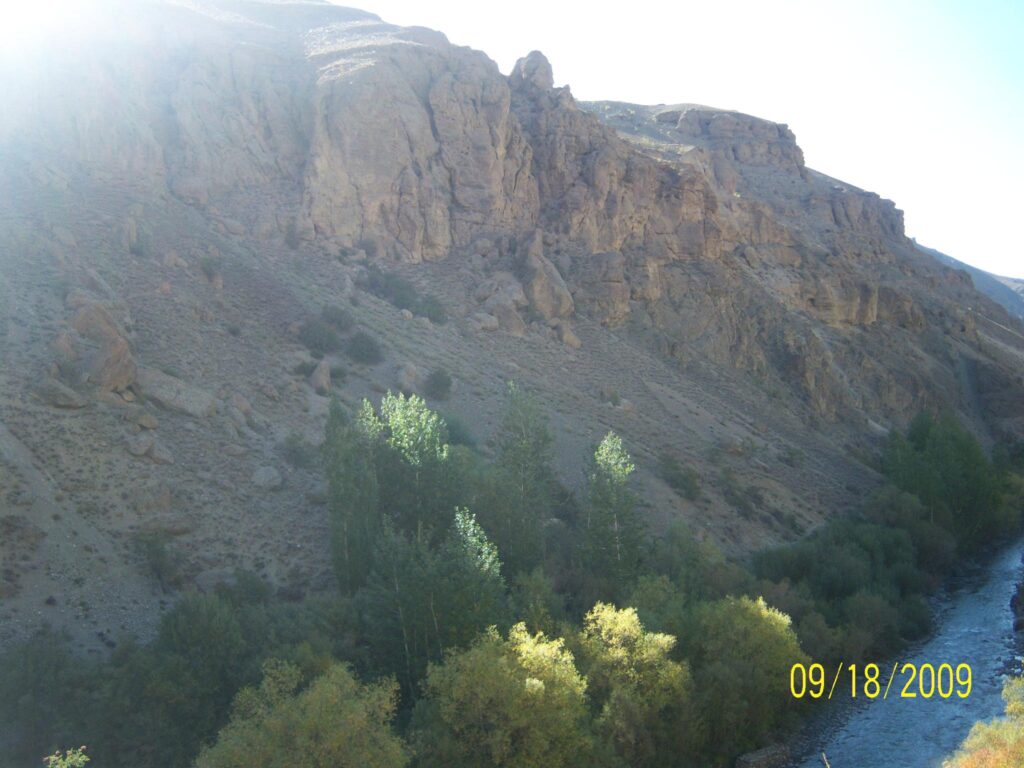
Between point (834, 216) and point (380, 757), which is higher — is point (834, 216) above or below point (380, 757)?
above

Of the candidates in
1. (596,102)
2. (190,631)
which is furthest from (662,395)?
(596,102)

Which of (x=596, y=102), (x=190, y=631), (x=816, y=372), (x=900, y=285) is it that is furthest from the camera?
(x=596, y=102)

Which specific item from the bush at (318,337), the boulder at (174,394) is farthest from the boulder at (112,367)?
the bush at (318,337)

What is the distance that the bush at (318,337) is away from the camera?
3706cm

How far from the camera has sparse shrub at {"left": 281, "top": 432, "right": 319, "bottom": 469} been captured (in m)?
29.2

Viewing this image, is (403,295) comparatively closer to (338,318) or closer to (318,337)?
(338,318)

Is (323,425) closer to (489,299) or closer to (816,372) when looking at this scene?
(489,299)

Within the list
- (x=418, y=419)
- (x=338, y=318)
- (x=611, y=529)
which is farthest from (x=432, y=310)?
(x=611, y=529)

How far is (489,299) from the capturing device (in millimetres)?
47094

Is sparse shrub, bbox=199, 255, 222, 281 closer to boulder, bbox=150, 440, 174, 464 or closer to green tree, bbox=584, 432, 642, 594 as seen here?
boulder, bbox=150, 440, 174, 464

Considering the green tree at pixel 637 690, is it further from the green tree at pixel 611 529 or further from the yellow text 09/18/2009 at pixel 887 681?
the green tree at pixel 611 529

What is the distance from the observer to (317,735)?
14.7 meters

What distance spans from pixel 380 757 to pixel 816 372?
157ft

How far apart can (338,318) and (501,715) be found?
25.6 meters
